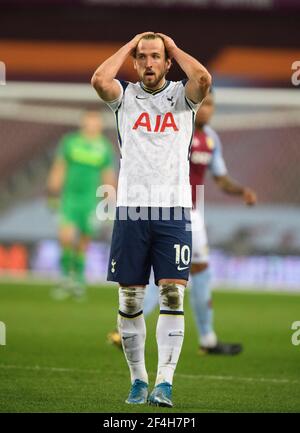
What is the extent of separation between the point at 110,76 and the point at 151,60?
239 millimetres

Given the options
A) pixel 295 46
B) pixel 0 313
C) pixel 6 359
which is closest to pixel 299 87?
pixel 295 46

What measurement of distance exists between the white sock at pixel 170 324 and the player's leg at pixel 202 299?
2.62 m

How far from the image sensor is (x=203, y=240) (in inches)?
344

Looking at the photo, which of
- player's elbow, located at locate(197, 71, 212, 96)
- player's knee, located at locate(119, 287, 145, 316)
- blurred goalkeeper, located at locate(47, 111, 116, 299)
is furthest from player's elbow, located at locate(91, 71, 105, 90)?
blurred goalkeeper, located at locate(47, 111, 116, 299)

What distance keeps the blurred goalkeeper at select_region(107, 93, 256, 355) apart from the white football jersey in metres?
2.51

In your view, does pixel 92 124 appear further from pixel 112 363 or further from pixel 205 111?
pixel 112 363

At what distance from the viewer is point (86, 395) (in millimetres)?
6309

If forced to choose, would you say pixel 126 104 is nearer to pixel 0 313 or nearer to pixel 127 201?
pixel 127 201

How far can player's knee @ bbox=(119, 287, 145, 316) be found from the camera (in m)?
6.07

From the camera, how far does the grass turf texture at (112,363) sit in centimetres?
612

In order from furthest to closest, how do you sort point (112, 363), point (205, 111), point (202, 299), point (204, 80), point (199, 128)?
point (199, 128), point (202, 299), point (205, 111), point (112, 363), point (204, 80)

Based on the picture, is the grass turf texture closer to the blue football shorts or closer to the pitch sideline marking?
the pitch sideline marking

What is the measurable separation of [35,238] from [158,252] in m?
10.3

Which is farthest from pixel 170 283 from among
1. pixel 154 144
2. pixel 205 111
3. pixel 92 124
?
pixel 92 124
